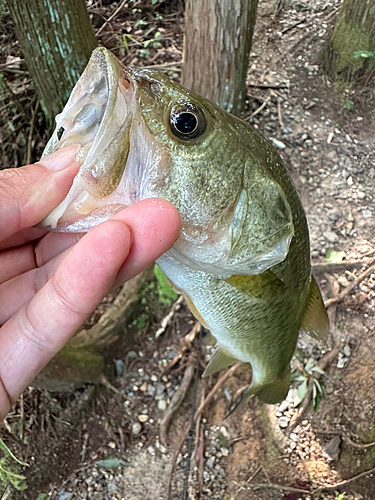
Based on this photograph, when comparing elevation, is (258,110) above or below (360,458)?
above

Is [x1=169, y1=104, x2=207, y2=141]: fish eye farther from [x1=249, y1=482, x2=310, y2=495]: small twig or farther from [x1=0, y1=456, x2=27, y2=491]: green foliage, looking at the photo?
[x1=249, y1=482, x2=310, y2=495]: small twig

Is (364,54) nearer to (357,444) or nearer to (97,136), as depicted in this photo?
(357,444)

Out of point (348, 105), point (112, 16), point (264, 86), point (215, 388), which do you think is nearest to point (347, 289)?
point (215, 388)

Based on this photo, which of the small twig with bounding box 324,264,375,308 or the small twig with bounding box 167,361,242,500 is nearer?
the small twig with bounding box 167,361,242,500

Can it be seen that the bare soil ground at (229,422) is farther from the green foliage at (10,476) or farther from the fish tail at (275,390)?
the fish tail at (275,390)

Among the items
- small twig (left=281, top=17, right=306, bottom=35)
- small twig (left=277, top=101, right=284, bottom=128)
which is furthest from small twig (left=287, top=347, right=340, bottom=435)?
small twig (left=281, top=17, right=306, bottom=35)

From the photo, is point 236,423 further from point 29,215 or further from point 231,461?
point 29,215
